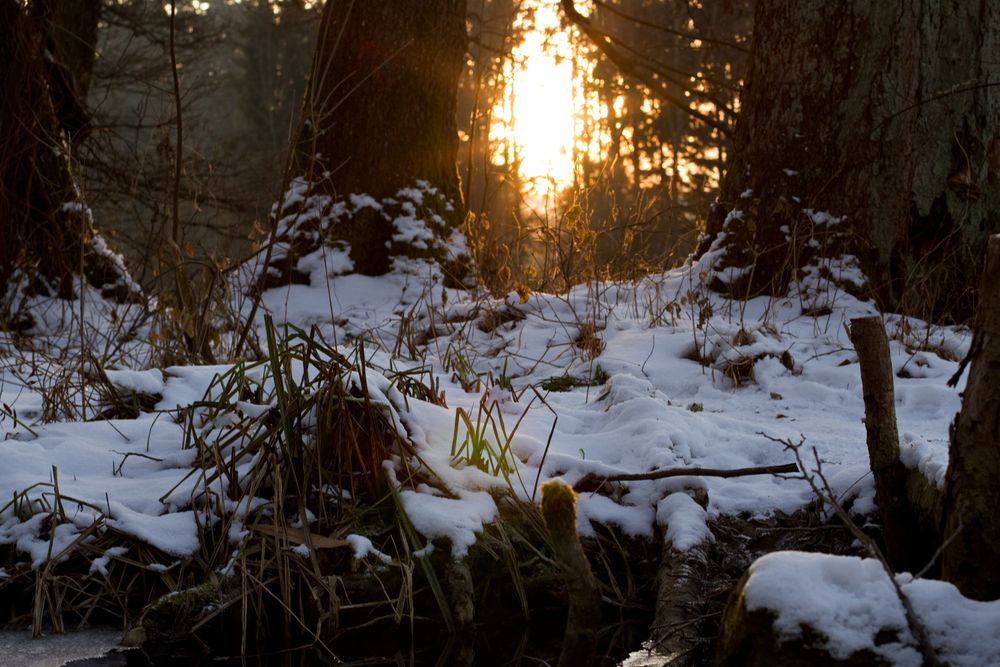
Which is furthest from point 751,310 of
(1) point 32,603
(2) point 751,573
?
(1) point 32,603

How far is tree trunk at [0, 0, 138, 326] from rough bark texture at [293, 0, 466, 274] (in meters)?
1.47

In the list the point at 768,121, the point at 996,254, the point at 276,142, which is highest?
the point at 276,142

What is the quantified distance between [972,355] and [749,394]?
74.2 inches

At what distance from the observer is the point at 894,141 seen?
431cm

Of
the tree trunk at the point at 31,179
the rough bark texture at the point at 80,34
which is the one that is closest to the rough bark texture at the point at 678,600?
the tree trunk at the point at 31,179

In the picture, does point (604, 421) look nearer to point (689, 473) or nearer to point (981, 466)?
point (689, 473)

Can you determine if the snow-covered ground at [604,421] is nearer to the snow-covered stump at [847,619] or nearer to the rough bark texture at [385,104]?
the snow-covered stump at [847,619]

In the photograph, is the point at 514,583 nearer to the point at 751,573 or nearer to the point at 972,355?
the point at 751,573

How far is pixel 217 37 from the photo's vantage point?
13.6m

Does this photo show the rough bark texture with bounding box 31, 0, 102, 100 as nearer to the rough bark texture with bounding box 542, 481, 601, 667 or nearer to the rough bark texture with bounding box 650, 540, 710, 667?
the rough bark texture with bounding box 650, 540, 710, 667

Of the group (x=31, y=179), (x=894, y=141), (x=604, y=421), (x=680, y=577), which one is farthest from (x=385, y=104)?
(x=680, y=577)

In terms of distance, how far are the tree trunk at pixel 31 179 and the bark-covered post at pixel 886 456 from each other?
380 centimetres

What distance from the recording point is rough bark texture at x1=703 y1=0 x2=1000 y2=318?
4.28m

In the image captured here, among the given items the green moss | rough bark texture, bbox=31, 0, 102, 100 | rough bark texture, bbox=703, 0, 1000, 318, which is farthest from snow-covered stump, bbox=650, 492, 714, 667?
rough bark texture, bbox=31, 0, 102, 100
